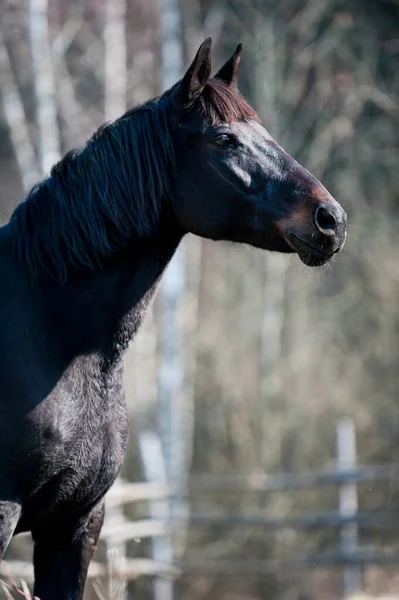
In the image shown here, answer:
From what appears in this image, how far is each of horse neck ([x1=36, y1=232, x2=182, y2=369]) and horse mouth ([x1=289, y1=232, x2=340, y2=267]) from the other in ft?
1.70

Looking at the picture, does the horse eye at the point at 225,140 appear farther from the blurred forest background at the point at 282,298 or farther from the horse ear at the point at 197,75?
the blurred forest background at the point at 282,298

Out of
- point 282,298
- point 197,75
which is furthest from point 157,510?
point 197,75

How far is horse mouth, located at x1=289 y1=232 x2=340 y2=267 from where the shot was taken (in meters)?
3.10

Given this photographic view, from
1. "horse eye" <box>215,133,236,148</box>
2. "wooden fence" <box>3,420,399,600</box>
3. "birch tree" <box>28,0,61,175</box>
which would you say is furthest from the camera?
"birch tree" <box>28,0,61,175</box>

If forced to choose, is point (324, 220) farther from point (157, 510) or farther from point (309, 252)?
point (157, 510)

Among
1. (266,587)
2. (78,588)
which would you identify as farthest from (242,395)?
(78,588)

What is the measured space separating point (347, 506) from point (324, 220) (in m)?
6.59

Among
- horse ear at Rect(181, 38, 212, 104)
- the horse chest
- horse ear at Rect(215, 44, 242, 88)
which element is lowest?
the horse chest

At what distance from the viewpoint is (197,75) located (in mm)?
3227

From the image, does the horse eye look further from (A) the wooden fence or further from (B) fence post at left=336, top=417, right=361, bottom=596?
(B) fence post at left=336, top=417, right=361, bottom=596

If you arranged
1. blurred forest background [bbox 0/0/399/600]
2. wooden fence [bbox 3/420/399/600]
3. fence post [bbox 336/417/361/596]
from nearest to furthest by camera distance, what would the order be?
wooden fence [bbox 3/420/399/600] < fence post [bbox 336/417/361/596] < blurred forest background [bbox 0/0/399/600]

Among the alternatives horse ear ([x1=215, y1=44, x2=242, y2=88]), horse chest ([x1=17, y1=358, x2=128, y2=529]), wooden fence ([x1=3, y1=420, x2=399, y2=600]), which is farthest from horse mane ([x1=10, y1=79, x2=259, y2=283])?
wooden fence ([x1=3, y1=420, x2=399, y2=600])

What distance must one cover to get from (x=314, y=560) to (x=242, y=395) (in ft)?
10.5

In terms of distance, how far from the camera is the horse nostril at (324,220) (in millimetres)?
3047
